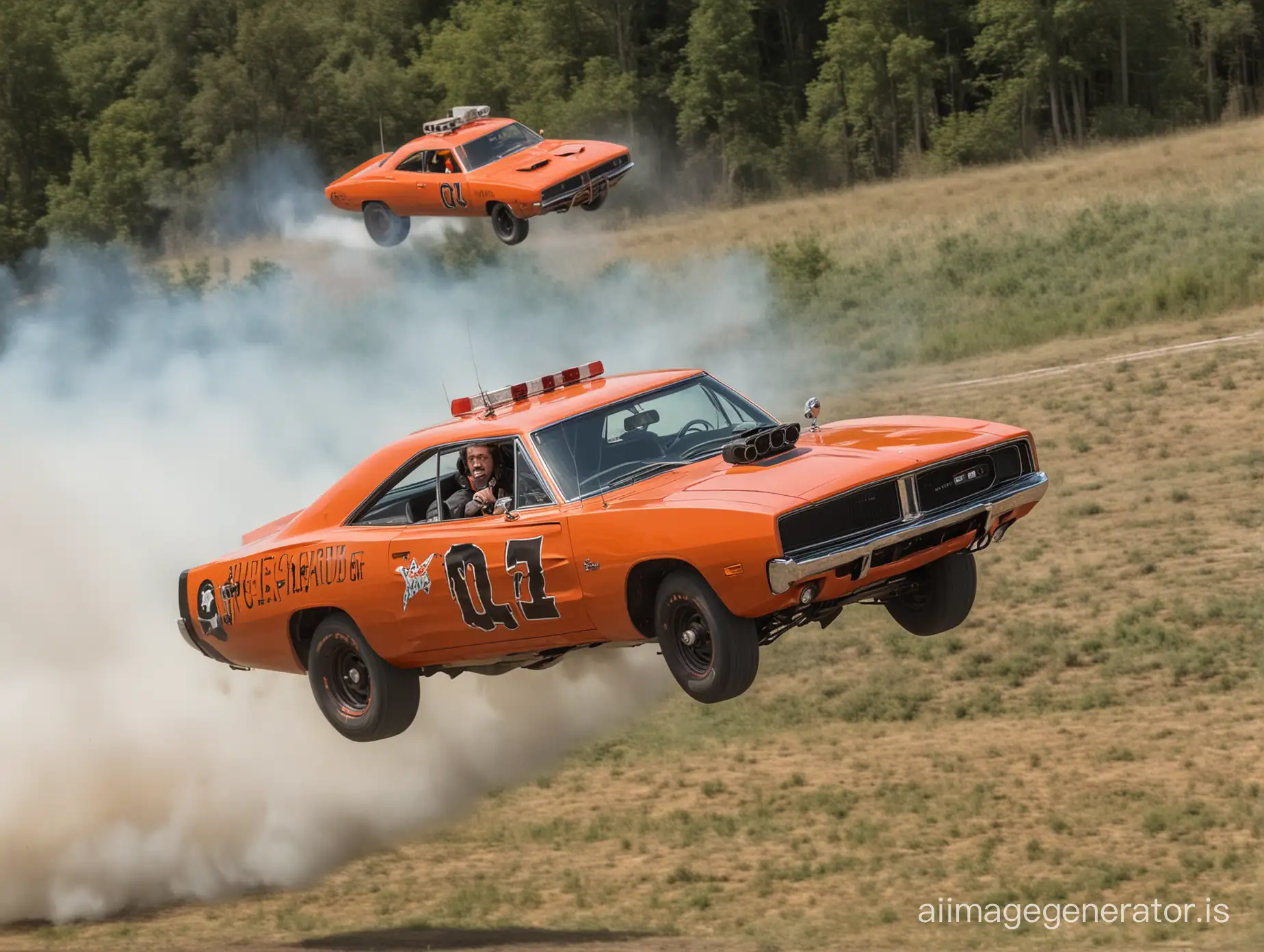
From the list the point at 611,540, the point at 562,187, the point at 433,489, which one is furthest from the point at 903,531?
the point at 562,187

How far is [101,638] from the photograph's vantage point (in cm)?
1552

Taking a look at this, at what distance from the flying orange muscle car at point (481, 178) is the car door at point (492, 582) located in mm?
10889

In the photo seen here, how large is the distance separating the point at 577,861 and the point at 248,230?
17.2 metres

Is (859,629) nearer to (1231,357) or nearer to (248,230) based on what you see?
(1231,357)

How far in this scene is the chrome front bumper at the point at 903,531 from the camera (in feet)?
29.4

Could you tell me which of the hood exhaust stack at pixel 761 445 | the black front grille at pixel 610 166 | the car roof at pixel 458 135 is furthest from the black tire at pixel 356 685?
the car roof at pixel 458 135

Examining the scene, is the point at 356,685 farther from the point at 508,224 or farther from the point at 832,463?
the point at 508,224

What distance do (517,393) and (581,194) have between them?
10.8m

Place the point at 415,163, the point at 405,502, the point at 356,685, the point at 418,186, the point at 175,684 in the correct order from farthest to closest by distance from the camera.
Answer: the point at 415,163 < the point at 418,186 < the point at 175,684 < the point at 356,685 < the point at 405,502

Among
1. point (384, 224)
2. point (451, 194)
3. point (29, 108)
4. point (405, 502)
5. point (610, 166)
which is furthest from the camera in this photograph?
point (29, 108)

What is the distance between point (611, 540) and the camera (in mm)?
9672

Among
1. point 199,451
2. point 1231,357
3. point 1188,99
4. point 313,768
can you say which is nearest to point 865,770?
point 313,768

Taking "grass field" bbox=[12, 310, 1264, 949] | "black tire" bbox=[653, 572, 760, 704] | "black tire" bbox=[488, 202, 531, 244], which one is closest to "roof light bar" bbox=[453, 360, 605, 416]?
"black tire" bbox=[653, 572, 760, 704]

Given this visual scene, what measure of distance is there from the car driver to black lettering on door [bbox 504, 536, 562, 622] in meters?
0.39
